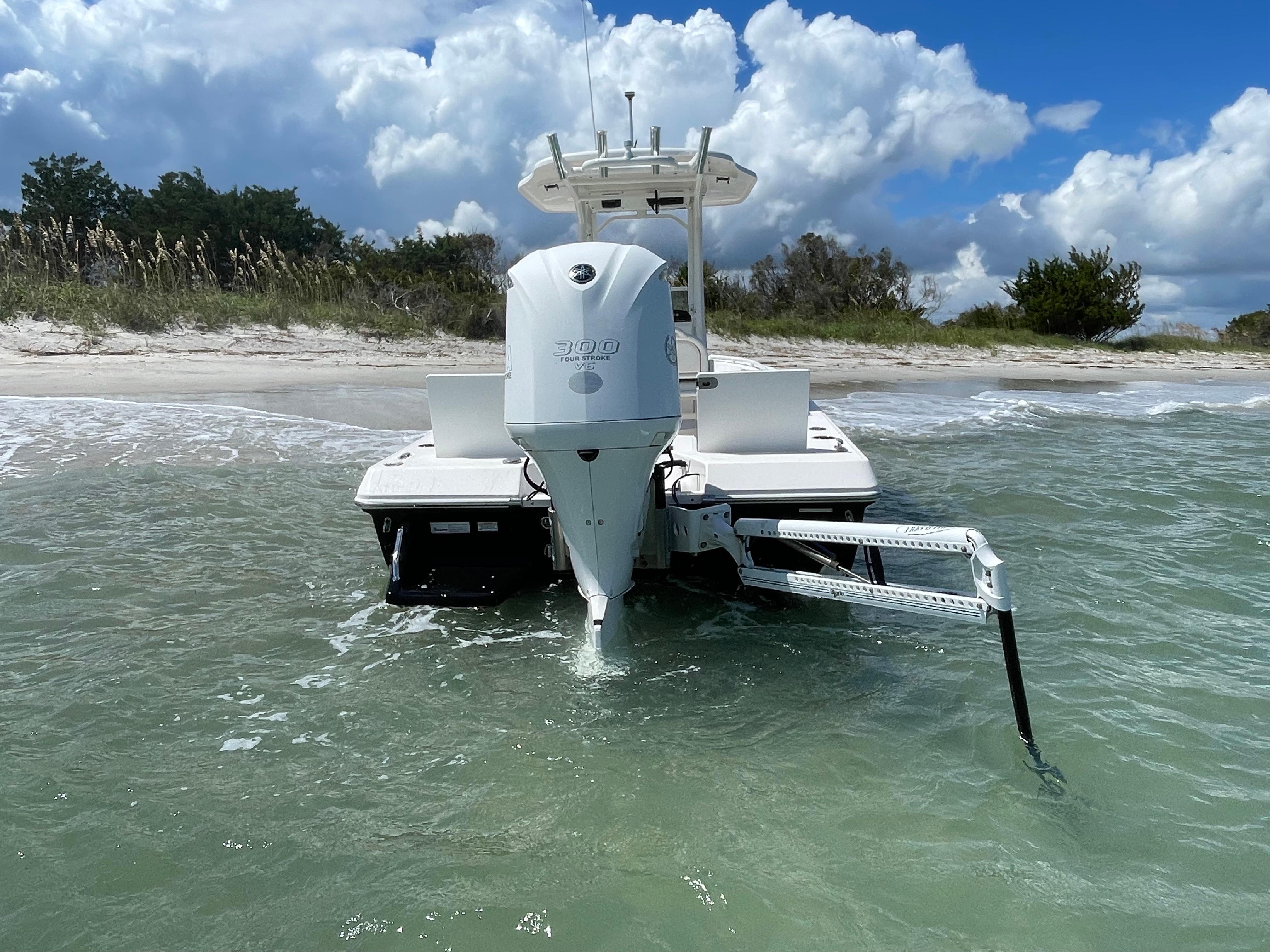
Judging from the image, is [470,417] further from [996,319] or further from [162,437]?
[996,319]

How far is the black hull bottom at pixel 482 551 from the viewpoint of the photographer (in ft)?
12.7

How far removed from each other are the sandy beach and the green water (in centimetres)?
722

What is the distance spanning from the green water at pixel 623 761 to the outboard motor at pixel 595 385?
28.4 inches

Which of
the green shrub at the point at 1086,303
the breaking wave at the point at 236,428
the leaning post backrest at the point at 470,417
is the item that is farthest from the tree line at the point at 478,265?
the leaning post backrest at the point at 470,417

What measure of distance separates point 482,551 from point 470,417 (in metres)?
0.66

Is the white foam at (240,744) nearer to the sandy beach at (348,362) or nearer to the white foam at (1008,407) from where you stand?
the white foam at (1008,407)

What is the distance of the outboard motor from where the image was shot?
3111mm

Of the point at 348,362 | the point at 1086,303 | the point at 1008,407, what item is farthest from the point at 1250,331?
the point at 348,362

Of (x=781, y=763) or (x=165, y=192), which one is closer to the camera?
(x=781, y=763)

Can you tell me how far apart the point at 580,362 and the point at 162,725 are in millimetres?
2092

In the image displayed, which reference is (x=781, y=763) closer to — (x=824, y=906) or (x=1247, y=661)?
(x=824, y=906)

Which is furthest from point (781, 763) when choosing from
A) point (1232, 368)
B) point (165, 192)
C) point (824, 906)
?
point (165, 192)

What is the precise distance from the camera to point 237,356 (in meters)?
14.4

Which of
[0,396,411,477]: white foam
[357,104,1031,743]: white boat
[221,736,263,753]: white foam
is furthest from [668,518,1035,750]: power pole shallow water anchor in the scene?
[0,396,411,477]: white foam
